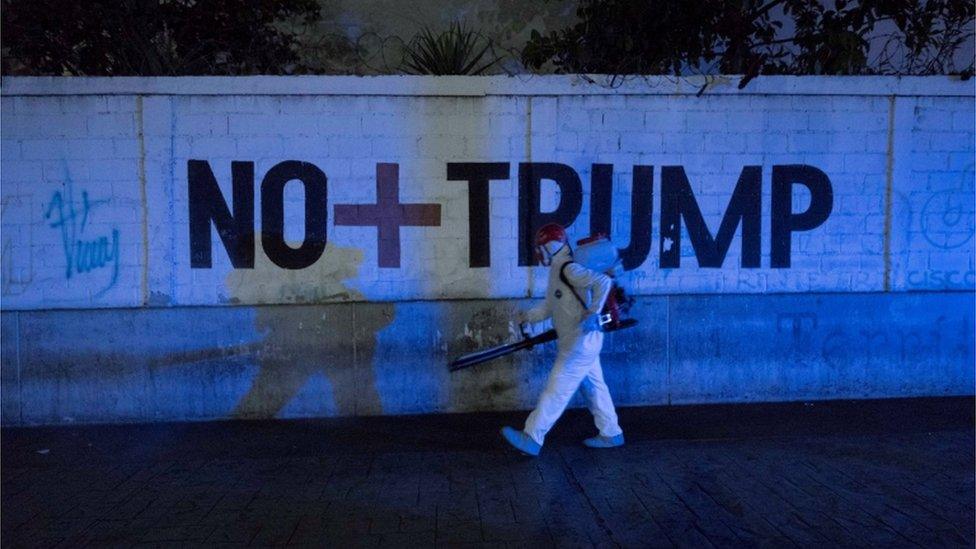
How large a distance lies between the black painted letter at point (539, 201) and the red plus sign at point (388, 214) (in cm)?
74

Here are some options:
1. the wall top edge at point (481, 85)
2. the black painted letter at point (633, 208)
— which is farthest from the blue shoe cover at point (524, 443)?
the wall top edge at point (481, 85)

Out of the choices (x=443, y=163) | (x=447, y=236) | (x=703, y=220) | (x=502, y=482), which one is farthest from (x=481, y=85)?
(x=502, y=482)

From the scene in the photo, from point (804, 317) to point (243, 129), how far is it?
509cm

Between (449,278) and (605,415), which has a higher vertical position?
(449,278)

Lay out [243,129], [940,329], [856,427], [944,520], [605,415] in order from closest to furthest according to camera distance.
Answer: [944,520] → [605,415] → [856,427] → [243,129] → [940,329]

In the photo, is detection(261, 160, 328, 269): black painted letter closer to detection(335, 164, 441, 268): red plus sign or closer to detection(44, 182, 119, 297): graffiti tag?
detection(335, 164, 441, 268): red plus sign

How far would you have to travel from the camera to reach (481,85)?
7.36 meters

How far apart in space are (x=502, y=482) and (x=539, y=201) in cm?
275

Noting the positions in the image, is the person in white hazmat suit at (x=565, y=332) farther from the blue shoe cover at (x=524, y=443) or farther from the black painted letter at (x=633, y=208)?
the black painted letter at (x=633, y=208)

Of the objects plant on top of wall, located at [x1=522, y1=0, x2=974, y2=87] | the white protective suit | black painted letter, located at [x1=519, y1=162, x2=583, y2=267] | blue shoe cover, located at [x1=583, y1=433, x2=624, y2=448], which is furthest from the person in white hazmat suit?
plant on top of wall, located at [x1=522, y1=0, x2=974, y2=87]

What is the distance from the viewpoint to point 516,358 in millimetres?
7469

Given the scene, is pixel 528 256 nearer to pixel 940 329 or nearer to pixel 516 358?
pixel 516 358

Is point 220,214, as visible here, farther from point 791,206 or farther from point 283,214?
point 791,206

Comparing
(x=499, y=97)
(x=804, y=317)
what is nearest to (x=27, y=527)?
(x=499, y=97)
